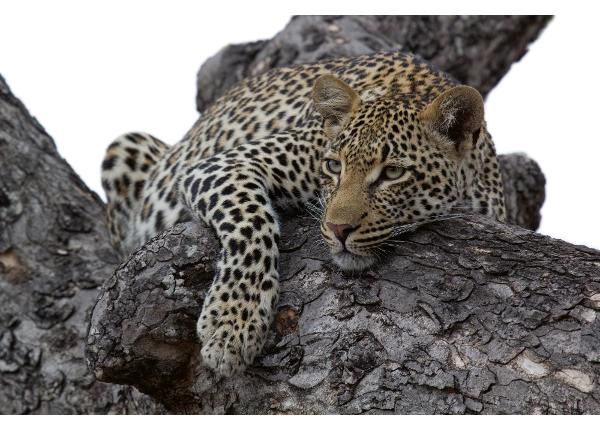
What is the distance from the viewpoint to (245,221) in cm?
654

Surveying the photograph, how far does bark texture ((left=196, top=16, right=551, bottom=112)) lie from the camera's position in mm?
11039

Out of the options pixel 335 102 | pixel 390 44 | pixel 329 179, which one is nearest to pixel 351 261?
pixel 329 179

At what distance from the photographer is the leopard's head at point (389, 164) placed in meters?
6.24

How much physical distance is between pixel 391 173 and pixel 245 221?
107 cm

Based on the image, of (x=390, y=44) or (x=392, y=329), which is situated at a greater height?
A: (x=390, y=44)

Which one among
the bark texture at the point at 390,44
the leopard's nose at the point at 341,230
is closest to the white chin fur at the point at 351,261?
the leopard's nose at the point at 341,230

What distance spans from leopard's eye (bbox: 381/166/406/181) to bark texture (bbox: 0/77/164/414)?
7.95 ft

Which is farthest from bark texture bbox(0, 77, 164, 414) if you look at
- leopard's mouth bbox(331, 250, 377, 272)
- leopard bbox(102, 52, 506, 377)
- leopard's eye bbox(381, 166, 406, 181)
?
leopard's eye bbox(381, 166, 406, 181)

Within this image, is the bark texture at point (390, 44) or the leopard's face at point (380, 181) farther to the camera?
the bark texture at point (390, 44)

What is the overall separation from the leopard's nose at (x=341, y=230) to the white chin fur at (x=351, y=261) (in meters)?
0.12

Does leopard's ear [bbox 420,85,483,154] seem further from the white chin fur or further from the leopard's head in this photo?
the white chin fur

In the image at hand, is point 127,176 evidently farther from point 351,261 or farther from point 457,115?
point 351,261

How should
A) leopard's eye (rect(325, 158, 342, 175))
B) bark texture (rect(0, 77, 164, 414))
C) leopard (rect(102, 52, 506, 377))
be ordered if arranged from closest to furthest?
leopard (rect(102, 52, 506, 377)) < leopard's eye (rect(325, 158, 342, 175)) < bark texture (rect(0, 77, 164, 414))

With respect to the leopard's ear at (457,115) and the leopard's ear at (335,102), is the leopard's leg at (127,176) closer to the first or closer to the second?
the leopard's ear at (335,102)
